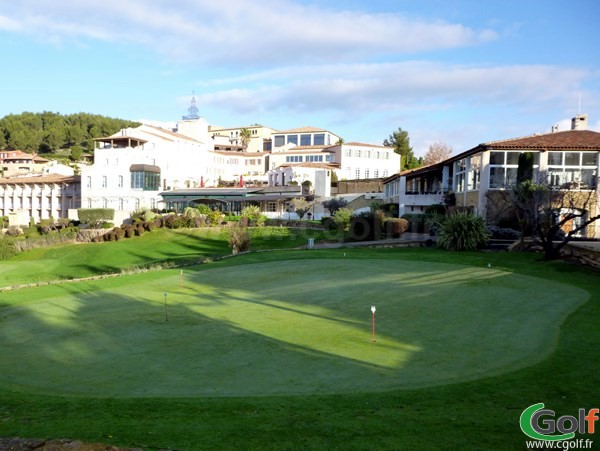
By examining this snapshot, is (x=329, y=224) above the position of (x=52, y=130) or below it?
below

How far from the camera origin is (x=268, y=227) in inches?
1800

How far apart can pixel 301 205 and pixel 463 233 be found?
32459mm

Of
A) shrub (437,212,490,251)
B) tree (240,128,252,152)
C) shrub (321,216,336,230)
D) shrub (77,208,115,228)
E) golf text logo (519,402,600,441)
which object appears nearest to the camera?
golf text logo (519,402,600,441)

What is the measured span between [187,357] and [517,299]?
9763mm

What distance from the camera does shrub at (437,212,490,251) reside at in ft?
90.2

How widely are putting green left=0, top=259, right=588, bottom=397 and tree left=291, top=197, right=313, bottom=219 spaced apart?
124 ft

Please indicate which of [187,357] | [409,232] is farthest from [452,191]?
[187,357]

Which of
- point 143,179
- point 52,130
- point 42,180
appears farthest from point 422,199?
point 52,130

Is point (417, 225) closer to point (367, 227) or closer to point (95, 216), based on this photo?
point (367, 227)

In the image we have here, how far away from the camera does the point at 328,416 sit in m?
6.32

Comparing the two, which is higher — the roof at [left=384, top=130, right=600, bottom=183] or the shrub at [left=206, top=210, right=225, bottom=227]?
the roof at [left=384, top=130, right=600, bottom=183]

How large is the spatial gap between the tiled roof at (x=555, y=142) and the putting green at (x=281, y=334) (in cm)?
1906

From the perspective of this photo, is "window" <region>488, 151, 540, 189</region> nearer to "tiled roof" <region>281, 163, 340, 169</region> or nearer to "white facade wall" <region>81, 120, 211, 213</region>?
"tiled roof" <region>281, 163, 340, 169</region>

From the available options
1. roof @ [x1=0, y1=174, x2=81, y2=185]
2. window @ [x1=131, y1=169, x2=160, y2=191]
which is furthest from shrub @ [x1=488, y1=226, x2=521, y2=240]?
roof @ [x1=0, y1=174, x2=81, y2=185]
